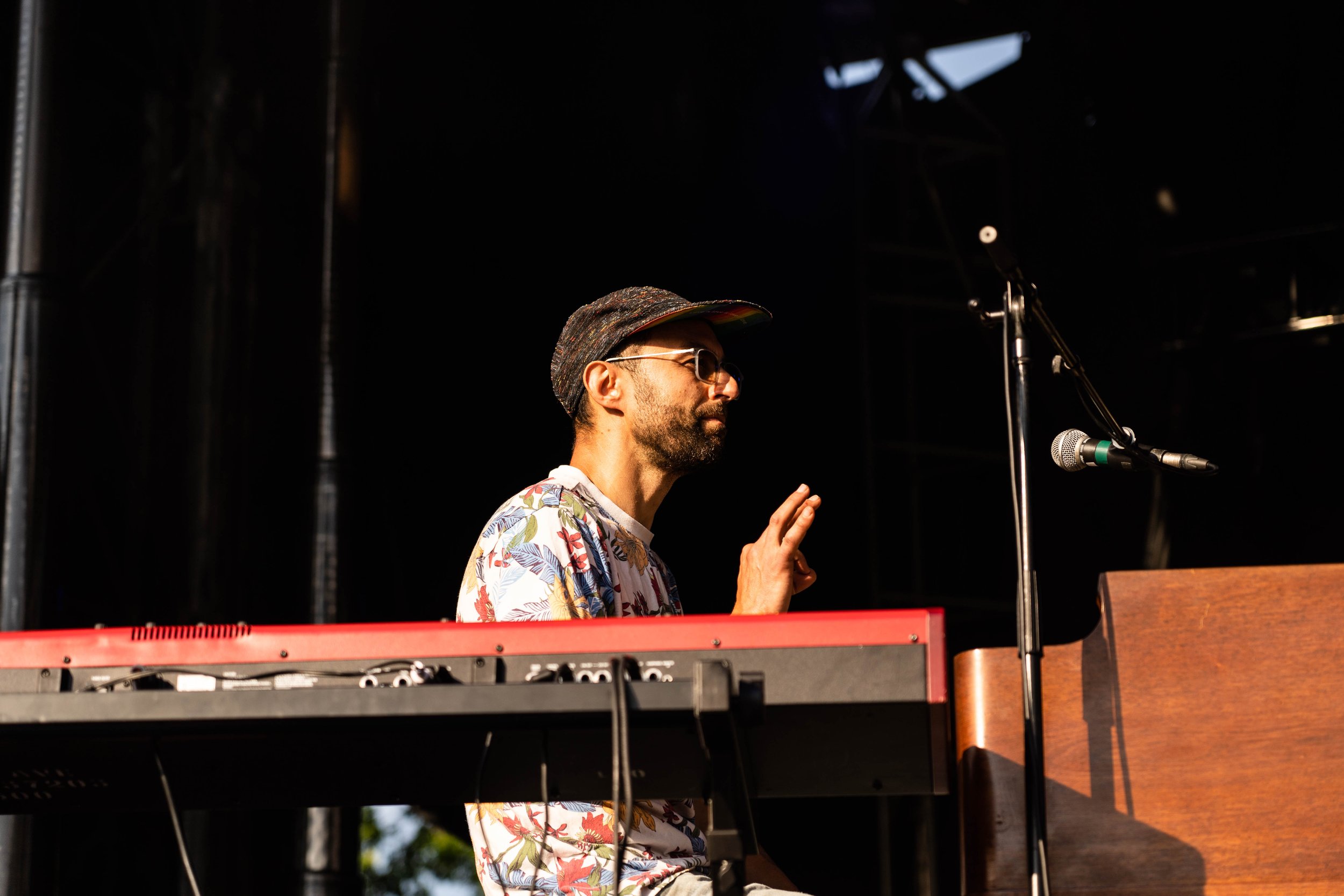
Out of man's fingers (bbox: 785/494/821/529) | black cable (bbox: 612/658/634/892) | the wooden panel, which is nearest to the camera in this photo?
black cable (bbox: 612/658/634/892)

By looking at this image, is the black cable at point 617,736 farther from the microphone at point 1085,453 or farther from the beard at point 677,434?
the beard at point 677,434

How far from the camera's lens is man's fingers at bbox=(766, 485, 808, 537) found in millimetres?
2172

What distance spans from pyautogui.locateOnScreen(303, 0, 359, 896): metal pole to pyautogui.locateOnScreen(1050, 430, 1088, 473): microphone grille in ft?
12.1

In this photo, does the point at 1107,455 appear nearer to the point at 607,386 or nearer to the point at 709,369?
the point at 709,369

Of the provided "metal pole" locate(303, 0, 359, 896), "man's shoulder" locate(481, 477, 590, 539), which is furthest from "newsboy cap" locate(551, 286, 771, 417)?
"metal pole" locate(303, 0, 359, 896)

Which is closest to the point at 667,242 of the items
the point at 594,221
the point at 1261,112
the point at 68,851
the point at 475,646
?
the point at 594,221

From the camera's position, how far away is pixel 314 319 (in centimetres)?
679

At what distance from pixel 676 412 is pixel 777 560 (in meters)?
0.71

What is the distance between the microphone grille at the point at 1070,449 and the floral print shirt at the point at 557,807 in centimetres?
84

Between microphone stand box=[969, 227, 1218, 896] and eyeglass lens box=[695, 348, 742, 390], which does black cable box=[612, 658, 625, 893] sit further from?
eyeglass lens box=[695, 348, 742, 390]

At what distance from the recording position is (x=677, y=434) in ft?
9.12

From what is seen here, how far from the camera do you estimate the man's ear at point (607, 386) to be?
9.32 feet

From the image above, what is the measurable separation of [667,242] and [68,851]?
163 inches

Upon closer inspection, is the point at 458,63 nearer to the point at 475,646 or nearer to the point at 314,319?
the point at 314,319
